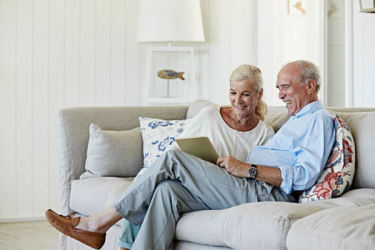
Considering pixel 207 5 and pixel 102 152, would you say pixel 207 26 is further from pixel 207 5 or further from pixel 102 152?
pixel 102 152

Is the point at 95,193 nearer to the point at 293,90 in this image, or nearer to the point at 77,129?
the point at 77,129

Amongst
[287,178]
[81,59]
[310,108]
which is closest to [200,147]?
[287,178]

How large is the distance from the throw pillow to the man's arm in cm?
93

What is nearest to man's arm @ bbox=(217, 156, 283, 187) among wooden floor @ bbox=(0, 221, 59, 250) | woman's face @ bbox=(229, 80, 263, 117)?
woman's face @ bbox=(229, 80, 263, 117)

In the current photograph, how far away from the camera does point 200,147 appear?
278 centimetres

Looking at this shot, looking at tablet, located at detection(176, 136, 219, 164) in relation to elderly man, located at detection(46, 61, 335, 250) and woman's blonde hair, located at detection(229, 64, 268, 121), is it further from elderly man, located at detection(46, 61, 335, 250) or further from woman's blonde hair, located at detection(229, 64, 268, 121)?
woman's blonde hair, located at detection(229, 64, 268, 121)

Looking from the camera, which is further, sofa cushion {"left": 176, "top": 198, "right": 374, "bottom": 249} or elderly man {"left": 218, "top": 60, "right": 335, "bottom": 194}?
elderly man {"left": 218, "top": 60, "right": 335, "bottom": 194}

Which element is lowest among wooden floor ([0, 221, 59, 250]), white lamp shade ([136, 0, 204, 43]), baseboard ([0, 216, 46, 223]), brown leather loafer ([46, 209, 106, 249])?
wooden floor ([0, 221, 59, 250])

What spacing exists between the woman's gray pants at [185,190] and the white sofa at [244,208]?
0.10 meters

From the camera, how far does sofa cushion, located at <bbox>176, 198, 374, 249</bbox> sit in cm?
212

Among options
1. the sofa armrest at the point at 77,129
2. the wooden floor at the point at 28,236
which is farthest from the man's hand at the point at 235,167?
the wooden floor at the point at 28,236

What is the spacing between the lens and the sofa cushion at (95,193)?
308cm

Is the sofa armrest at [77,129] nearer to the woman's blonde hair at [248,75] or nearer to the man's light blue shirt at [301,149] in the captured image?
the woman's blonde hair at [248,75]

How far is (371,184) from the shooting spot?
8.84 feet
